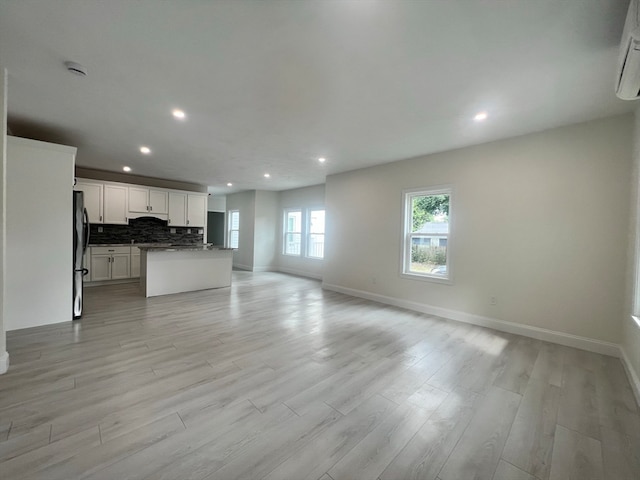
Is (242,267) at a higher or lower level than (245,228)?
lower

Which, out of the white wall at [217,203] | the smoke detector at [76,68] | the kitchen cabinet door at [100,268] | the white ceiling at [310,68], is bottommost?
the kitchen cabinet door at [100,268]

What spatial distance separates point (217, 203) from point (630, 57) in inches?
409

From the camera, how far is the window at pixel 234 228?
9.53 meters

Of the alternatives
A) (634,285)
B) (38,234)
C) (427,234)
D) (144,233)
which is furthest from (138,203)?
(634,285)

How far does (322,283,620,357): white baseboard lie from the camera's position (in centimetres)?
307

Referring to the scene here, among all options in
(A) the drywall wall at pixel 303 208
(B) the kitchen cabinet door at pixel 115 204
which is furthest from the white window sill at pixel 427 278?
(B) the kitchen cabinet door at pixel 115 204

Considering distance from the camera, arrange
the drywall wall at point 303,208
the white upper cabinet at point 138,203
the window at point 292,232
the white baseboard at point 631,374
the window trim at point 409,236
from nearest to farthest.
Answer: the white baseboard at point 631,374
the window trim at point 409,236
the white upper cabinet at point 138,203
the drywall wall at point 303,208
the window at point 292,232

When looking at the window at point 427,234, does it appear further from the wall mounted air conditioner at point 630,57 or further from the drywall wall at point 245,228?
the drywall wall at point 245,228

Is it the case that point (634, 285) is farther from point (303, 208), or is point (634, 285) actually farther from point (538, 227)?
point (303, 208)

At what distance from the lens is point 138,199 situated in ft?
21.8

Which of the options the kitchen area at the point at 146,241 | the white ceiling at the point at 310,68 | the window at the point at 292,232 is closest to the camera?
the white ceiling at the point at 310,68

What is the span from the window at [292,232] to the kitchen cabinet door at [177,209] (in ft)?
9.81

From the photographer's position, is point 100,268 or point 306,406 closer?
point 306,406

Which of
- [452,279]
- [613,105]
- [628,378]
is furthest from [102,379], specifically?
[613,105]
